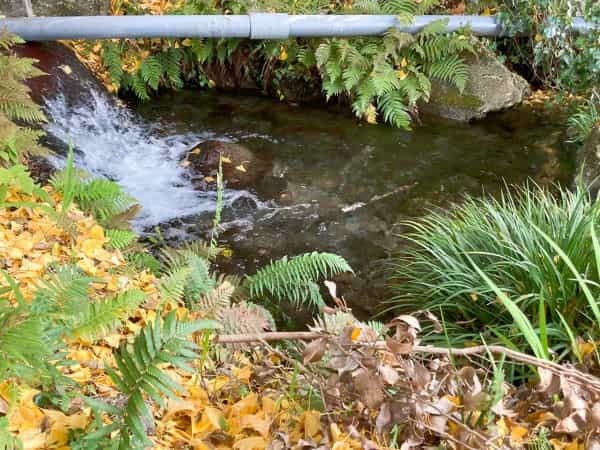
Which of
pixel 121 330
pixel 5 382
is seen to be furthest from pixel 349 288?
pixel 5 382

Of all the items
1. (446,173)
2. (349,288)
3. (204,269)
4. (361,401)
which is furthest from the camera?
(446,173)

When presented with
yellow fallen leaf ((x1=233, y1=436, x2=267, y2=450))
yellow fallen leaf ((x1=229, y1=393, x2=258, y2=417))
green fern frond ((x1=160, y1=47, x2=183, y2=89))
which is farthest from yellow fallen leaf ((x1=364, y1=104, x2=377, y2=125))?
yellow fallen leaf ((x1=233, y1=436, x2=267, y2=450))

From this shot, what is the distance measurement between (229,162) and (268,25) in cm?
166

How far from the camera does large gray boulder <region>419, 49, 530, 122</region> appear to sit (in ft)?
23.2

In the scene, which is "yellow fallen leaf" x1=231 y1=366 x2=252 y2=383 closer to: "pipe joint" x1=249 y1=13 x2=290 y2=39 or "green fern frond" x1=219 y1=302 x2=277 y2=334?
"green fern frond" x1=219 y1=302 x2=277 y2=334

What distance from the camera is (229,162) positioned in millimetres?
5574

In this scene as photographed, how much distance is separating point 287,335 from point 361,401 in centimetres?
40

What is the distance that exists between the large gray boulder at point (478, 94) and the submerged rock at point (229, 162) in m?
2.68

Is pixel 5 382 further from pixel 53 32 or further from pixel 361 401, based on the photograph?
pixel 53 32

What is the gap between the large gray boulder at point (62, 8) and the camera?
5777 mm

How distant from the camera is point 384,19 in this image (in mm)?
6559

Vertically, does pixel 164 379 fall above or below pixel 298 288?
above

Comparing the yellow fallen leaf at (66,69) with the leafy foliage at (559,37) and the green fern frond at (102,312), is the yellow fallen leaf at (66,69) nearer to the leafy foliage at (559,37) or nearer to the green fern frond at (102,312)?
the green fern frond at (102,312)

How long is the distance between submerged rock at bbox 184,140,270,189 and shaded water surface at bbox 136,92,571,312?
0.12 m
